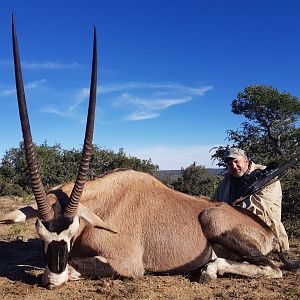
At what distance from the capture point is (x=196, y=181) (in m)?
17.5

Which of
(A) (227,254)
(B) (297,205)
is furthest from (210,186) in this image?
(A) (227,254)

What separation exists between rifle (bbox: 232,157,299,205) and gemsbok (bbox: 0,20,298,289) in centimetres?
61

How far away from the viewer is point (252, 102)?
2480 centimetres

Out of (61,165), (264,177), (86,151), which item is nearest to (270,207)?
(264,177)

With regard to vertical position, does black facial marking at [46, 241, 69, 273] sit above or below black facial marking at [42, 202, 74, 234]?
below

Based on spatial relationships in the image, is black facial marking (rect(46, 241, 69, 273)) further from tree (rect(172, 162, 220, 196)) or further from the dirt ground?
tree (rect(172, 162, 220, 196))

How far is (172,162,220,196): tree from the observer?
16750mm

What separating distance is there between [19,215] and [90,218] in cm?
80

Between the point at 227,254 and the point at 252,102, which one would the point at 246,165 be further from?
the point at 252,102

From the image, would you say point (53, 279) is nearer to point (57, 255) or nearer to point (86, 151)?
point (57, 255)

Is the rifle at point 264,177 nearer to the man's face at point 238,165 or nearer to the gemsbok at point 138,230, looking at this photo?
the man's face at point 238,165

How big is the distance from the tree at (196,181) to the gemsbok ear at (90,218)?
37.1 feet

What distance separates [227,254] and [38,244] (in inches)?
139

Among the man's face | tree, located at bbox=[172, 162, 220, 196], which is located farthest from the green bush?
the man's face
